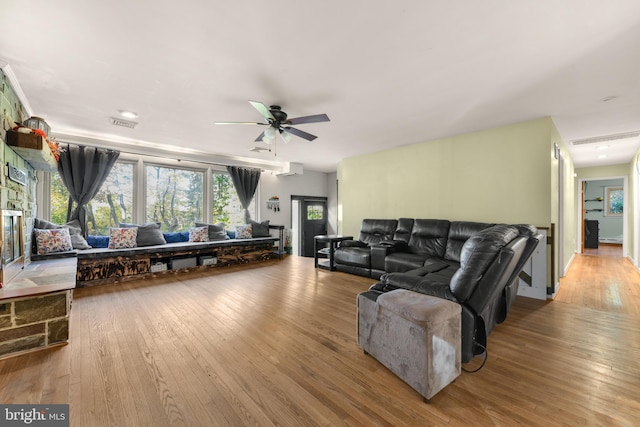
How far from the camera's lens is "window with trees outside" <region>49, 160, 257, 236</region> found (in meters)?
5.04

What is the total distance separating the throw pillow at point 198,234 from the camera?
568cm

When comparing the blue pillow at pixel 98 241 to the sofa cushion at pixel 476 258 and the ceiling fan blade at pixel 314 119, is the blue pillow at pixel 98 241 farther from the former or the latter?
the sofa cushion at pixel 476 258

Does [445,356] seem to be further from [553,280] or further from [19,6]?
[19,6]

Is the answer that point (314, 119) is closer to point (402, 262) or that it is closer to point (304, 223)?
point (402, 262)

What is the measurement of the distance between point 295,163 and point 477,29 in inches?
219

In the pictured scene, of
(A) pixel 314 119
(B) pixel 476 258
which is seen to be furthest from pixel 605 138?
(A) pixel 314 119

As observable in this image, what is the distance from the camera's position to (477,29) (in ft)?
6.49

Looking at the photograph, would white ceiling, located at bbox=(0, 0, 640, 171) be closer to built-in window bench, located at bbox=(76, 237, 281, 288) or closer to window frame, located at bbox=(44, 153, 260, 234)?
window frame, located at bbox=(44, 153, 260, 234)

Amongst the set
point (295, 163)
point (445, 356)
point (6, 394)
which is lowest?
point (6, 394)

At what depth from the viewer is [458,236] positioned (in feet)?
13.9

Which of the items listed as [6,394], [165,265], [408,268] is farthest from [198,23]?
[165,265]

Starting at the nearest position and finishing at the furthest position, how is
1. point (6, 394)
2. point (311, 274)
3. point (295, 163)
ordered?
1. point (6, 394)
2. point (311, 274)
3. point (295, 163)

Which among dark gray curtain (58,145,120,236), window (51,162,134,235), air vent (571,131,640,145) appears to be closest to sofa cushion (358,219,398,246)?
air vent (571,131,640,145)

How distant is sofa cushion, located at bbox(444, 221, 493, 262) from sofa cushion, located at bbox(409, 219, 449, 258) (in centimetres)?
11
